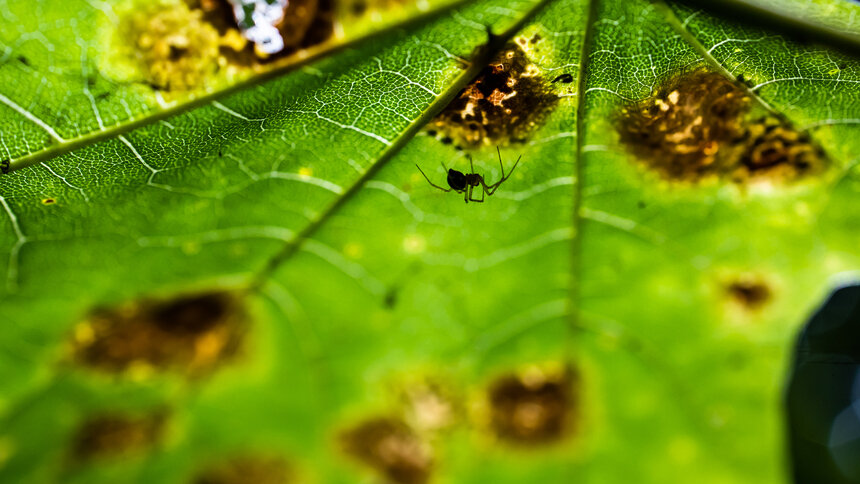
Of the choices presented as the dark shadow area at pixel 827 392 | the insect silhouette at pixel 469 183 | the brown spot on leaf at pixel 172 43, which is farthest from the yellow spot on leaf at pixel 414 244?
the dark shadow area at pixel 827 392

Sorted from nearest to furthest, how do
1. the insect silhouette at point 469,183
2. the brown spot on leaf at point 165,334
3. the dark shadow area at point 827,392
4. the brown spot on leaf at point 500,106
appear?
the brown spot on leaf at point 165,334, the insect silhouette at point 469,183, the brown spot on leaf at point 500,106, the dark shadow area at point 827,392

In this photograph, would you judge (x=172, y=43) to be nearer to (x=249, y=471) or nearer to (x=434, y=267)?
(x=434, y=267)

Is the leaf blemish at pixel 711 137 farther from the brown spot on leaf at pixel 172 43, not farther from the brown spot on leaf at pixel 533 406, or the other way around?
the brown spot on leaf at pixel 172 43

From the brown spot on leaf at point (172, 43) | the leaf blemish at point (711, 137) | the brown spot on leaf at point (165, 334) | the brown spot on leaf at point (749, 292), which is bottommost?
the brown spot on leaf at point (165, 334)

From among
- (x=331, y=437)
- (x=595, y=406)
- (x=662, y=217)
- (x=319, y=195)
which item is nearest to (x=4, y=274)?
(x=319, y=195)

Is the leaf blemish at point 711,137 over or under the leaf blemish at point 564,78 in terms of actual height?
under

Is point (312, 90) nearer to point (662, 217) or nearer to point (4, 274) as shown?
point (4, 274)

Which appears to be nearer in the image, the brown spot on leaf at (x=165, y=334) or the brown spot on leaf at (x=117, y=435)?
the brown spot on leaf at (x=117, y=435)
